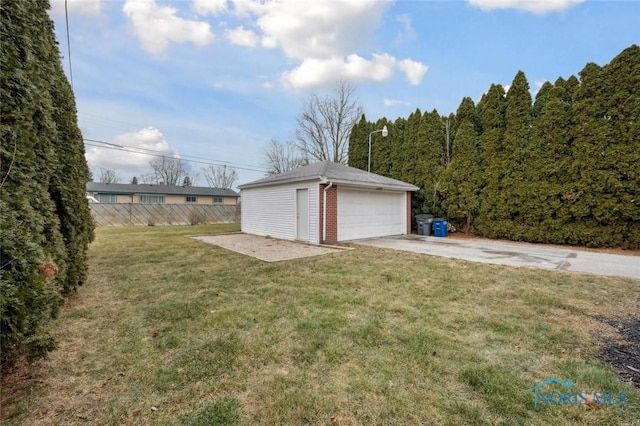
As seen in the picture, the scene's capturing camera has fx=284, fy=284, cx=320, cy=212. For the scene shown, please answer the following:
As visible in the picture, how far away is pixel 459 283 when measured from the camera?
5.20 metres

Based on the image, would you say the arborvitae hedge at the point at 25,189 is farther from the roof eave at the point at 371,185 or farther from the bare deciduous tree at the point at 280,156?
the bare deciduous tree at the point at 280,156

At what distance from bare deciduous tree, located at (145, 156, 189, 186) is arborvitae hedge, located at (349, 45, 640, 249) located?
39660 mm

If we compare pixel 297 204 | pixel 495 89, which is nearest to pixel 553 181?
pixel 495 89

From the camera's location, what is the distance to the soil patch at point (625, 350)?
247 centimetres

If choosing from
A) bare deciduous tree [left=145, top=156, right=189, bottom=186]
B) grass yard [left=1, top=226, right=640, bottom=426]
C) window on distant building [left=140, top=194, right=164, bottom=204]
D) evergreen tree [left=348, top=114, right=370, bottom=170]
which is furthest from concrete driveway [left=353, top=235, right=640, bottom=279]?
bare deciduous tree [left=145, top=156, right=189, bottom=186]

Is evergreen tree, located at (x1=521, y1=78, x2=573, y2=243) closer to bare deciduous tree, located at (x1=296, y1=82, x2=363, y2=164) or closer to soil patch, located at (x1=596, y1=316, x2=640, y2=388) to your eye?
soil patch, located at (x1=596, y1=316, x2=640, y2=388)

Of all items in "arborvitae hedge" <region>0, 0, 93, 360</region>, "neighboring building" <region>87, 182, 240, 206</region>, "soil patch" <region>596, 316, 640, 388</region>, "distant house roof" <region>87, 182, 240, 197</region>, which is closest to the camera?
"arborvitae hedge" <region>0, 0, 93, 360</region>

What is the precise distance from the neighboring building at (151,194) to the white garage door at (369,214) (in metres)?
27.4

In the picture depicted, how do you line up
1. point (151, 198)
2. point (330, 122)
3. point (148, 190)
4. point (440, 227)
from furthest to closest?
1. point (151, 198)
2. point (148, 190)
3. point (330, 122)
4. point (440, 227)

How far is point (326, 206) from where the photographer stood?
33.1 ft

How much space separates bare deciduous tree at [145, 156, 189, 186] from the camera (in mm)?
Result: 43250

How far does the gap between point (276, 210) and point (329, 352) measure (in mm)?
9681

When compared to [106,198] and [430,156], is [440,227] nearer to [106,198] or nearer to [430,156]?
[430,156]
